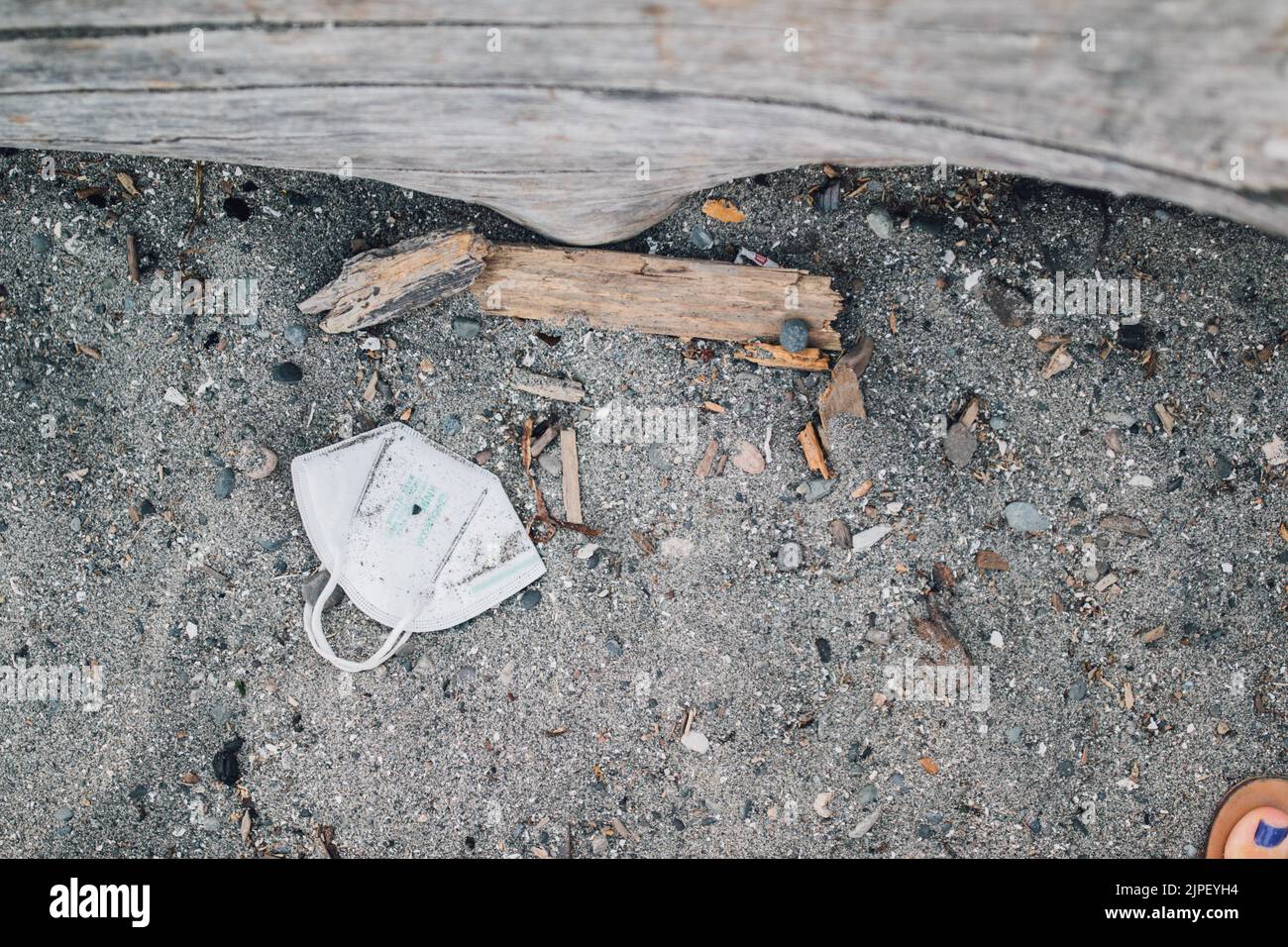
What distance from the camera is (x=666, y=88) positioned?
2.01 meters

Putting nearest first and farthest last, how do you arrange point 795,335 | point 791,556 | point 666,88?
1. point 666,88
2. point 795,335
3. point 791,556

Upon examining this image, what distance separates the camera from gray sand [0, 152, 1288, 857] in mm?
2738

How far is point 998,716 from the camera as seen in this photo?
2.80m

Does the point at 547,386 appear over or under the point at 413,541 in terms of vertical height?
over

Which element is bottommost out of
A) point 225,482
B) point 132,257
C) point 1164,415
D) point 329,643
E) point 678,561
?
point 329,643

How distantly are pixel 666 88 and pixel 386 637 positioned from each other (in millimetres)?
1966

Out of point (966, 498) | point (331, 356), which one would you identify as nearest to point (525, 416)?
point (331, 356)

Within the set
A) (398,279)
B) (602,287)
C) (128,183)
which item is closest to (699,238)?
(602,287)

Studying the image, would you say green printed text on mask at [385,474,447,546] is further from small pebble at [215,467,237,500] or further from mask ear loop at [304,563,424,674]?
small pebble at [215,467,237,500]

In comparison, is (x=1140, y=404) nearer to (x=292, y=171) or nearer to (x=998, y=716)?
(x=998, y=716)

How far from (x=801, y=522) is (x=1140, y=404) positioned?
1176 mm

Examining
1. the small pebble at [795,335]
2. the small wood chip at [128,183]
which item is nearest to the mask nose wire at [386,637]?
the small pebble at [795,335]

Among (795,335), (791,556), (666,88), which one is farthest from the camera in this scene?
(791,556)

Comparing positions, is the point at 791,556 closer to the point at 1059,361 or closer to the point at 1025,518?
the point at 1025,518
